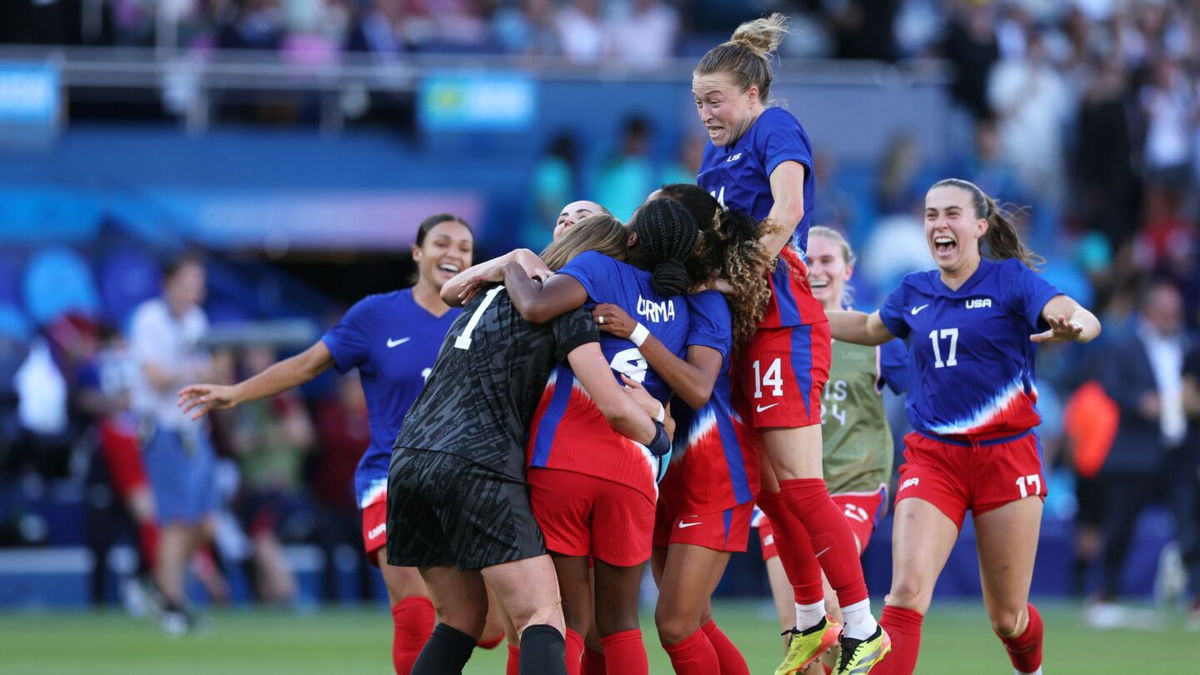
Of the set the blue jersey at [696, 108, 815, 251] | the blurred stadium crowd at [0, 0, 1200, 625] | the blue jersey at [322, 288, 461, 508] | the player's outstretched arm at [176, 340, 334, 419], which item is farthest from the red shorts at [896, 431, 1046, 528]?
the blurred stadium crowd at [0, 0, 1200, 625]

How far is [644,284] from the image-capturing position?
25.1 feet

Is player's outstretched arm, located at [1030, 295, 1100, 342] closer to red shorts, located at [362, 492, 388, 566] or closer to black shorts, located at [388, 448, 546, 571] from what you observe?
black shorts, located at [388, 448, 546, 571]

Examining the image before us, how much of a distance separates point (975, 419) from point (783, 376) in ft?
3.55

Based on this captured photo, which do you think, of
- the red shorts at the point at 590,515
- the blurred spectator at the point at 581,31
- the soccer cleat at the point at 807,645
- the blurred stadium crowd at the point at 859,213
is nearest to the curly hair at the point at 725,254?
the red shorts at the point at 590,515

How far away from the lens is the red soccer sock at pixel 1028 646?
8844 mm

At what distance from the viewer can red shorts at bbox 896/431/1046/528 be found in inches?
340

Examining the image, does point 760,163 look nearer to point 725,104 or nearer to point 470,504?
point 725,104

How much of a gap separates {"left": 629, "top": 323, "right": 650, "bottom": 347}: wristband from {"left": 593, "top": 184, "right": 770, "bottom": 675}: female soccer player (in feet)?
0.81

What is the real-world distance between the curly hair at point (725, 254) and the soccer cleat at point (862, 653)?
155 cm

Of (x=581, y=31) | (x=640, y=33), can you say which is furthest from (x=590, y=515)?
(x=640, y=33)

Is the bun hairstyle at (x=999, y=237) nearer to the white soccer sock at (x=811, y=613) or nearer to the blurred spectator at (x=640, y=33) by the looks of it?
the white soccer sock at (x=811, y=613)

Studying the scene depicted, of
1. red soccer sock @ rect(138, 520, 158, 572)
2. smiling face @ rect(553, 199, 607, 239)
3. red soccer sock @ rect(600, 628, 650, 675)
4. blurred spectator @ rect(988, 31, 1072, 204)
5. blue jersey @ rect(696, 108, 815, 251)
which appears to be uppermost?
blurred spectator @ rect(988, 31, 1072, 204)

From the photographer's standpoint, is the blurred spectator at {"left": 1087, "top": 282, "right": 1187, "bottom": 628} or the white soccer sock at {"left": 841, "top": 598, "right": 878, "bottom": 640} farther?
the blurred spectator at {"left": 1087, "top": 282, "right": 1187, "bottom": 628}

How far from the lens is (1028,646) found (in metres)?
8.89
